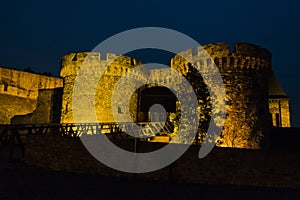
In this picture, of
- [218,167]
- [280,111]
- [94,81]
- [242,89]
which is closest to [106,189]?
[218,167]

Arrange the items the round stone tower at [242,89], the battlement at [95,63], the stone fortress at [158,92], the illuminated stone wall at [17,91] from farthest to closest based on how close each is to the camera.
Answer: the illuminated stone wall at [17,91] → the battlement at [95,63] → the stone fortress at [158,92] → the round stone tower at [242,89]

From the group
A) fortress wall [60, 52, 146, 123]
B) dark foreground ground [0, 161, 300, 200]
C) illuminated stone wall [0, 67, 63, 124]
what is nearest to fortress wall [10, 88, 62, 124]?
illuminated stone wall [0, 67, 63, 124]

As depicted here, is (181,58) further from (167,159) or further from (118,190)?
Result: (118,190)

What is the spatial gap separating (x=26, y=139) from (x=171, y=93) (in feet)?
37.5

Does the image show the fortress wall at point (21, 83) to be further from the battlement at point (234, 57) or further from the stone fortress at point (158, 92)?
the battlement at point (234, 57)

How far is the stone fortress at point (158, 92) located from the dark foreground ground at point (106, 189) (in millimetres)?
2021

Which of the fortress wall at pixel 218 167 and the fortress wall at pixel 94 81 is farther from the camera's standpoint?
the fortress wall at pixel 94 81

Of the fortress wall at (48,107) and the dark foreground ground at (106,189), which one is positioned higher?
the fortress wall at (48,107)

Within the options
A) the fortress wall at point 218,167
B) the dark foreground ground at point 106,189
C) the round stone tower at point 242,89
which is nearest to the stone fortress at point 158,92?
the round stone tower at point 242,89

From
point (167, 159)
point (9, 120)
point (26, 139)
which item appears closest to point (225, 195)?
point (167, 159)

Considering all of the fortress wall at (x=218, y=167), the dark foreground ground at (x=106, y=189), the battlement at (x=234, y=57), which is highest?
the battlement at (x=234, y=57)

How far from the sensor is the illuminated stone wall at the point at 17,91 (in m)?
19.6

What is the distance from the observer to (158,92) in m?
18.2

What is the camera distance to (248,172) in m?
5.97
